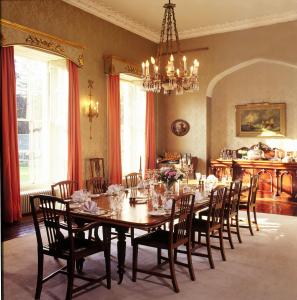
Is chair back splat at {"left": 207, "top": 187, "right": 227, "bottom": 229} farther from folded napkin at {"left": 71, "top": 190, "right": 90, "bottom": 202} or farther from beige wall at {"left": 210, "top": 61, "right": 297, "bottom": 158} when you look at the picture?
beige wall at {"left": 210, "top": 61, "right": 297, "bottom": 158}

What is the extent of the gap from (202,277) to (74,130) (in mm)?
4373

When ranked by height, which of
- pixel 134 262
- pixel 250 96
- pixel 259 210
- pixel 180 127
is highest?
pixel 250 96

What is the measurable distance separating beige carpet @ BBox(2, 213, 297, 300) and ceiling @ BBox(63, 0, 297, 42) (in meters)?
5.17

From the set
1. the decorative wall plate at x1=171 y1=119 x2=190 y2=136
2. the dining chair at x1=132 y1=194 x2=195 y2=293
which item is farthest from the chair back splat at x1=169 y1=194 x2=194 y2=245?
the decorative wall plate at x1=171 y1=119 x2=190 y2=136

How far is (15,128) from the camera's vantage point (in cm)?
624

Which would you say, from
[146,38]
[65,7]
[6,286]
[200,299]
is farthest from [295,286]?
[146,38]

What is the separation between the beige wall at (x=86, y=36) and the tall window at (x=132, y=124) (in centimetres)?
89

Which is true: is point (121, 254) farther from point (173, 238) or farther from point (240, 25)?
point (240, 25)

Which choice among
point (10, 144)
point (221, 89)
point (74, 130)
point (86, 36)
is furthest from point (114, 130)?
point (221, 89)

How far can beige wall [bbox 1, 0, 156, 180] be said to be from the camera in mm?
6562

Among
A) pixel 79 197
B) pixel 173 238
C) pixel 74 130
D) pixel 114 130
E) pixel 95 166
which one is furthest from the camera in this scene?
pixel 114 130

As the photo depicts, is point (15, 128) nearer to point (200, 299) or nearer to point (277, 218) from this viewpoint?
point (200, 299)

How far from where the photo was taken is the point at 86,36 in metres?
7.84

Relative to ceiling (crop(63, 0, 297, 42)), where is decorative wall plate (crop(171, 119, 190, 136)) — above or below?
below
